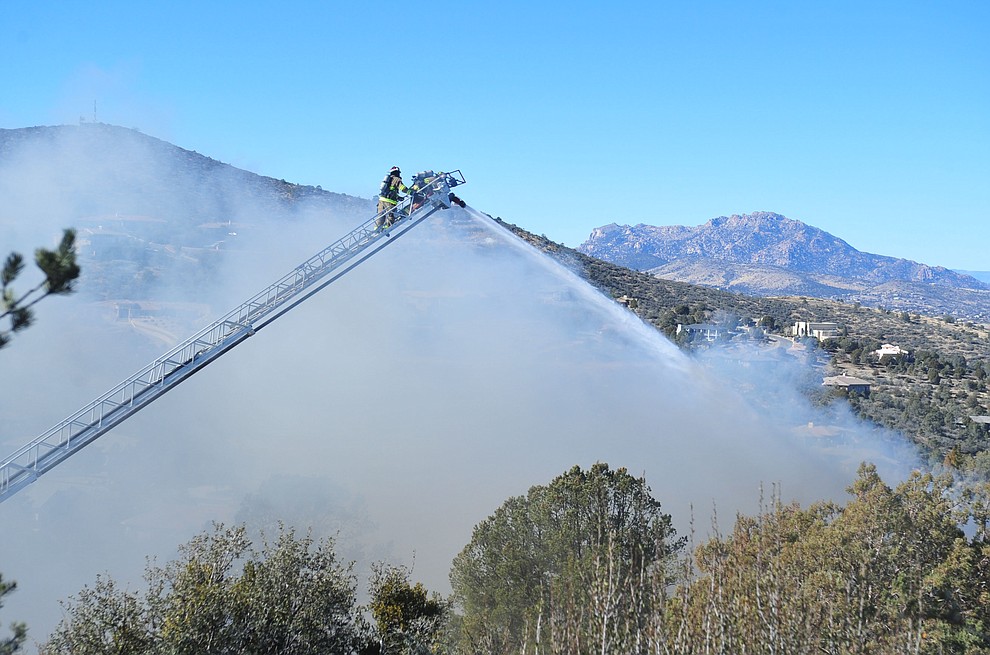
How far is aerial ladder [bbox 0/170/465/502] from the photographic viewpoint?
1288 cm

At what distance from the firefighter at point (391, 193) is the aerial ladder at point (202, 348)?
49 mm

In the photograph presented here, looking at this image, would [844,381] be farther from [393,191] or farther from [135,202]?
[135,202]

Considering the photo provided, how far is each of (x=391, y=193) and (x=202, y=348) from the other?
18.0 ft

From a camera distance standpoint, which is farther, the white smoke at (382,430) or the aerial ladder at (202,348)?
the white smoke at (382,430)

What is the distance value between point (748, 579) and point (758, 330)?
60.3 m

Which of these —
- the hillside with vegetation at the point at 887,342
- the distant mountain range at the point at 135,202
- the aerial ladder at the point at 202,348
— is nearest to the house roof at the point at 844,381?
the hillside with vegetation at the point at 887,342

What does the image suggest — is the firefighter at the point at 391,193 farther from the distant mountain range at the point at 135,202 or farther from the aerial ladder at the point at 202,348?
the distant mountain range at the point at 135,202

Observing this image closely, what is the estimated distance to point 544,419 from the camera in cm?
5166

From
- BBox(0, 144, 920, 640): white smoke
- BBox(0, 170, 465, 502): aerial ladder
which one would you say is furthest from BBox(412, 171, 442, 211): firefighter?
BBox(0, 144, 920, 640): white smoke

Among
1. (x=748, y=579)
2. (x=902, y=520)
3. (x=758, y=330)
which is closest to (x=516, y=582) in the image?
(x=902, y=520)

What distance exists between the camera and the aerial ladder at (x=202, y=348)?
507 inches

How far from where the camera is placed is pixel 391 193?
1828 centimetres

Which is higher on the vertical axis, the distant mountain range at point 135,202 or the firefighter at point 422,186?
the distant mountain range at point 135,202

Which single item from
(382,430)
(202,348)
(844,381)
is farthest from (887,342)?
(202,348)
